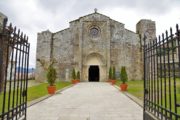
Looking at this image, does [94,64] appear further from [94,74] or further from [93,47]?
[94,74]

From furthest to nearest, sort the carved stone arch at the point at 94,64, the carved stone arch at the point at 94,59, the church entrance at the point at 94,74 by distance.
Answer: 1. the church entrance at the point at 94,74
2. the carved stone arch at the point at 94,59
3. the carved stone arch at the point at 94,64

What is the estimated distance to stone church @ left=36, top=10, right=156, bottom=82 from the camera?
29547mm

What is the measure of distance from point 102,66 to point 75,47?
180 inches

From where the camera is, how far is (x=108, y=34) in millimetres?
30062

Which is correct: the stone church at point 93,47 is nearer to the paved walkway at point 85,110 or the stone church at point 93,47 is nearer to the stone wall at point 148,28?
the stone wall at point 148,28

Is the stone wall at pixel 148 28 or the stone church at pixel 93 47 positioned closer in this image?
the stone church at pixel 93 47

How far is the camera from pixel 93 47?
3002 centimetres

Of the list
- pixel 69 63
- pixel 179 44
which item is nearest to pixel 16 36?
pixel 179 44

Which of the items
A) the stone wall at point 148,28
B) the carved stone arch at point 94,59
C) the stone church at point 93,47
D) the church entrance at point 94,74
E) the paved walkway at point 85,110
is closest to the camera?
the paved walkway at point 85,110

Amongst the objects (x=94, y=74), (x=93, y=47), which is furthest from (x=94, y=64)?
(x=94, y=74)

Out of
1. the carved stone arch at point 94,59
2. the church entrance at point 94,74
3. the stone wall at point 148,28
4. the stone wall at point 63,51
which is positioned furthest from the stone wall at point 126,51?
the stone wall at point 63,51

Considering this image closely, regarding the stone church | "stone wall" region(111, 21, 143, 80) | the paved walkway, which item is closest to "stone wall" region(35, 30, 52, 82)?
the stone church

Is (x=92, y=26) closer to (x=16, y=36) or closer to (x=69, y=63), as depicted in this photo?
(x=69, y=63)

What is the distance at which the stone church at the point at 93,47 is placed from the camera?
2955 centimetres
